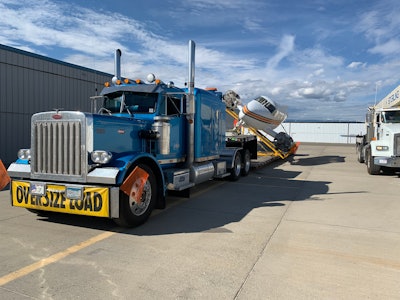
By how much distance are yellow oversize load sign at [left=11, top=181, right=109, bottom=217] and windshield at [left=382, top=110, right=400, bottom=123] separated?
1163 centimetres

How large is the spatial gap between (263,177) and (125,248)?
801 centimetres

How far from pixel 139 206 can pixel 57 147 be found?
1647 millimetres

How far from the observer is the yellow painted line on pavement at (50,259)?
11.6ft

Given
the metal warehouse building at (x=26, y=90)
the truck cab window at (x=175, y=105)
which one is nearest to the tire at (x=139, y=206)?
the truck cab window at (x=175, y=105)

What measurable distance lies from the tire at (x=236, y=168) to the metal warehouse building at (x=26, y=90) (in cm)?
675

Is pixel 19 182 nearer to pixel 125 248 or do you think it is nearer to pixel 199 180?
pixel 125 248

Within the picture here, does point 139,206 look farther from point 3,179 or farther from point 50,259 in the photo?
point 3,179

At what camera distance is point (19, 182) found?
5.48 meters

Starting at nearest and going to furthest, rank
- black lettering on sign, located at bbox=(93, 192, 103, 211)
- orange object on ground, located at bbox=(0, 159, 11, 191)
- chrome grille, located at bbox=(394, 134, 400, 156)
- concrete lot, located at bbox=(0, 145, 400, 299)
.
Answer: concrete lot, located at bbox=(0, 145, 400, 299) < black lettering on sign, located at bbox=(93, 192, 103, 211) < orange object on ground, located at bbox=(0, 159, 11, 191) < chrome grille, located at bbox=(394, 134, 400, 156)

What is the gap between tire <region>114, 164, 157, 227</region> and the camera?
16.8 feet

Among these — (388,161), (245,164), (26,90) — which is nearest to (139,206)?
(245,164)

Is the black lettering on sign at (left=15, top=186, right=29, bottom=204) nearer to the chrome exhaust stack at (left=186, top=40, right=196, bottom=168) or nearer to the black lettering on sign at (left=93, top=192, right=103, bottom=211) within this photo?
the black lettering on sign at (left=93, top=192, right=103, bottom=211)

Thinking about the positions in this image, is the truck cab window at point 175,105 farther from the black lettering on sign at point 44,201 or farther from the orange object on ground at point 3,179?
the orange object on ground at point 3,179

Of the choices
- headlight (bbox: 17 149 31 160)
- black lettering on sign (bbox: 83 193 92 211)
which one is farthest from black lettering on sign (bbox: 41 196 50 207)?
headlight (bbox: 17 149 31 160)
